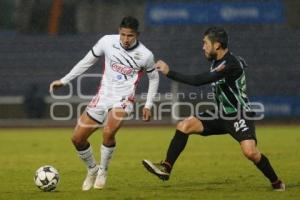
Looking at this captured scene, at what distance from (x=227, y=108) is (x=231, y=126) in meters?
0.22

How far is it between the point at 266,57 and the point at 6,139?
33.5 feet

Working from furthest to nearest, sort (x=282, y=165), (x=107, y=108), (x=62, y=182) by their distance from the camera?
(x=282, y=165), (x=62, y=182), (x=107, y=108)

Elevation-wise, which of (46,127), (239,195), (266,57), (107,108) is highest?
(107,108)

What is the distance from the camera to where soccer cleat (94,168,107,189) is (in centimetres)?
972

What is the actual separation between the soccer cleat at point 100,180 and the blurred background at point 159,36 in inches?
595

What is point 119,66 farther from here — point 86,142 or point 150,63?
point 86,142

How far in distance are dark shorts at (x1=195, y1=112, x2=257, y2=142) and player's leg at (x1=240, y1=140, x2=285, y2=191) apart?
9 cm

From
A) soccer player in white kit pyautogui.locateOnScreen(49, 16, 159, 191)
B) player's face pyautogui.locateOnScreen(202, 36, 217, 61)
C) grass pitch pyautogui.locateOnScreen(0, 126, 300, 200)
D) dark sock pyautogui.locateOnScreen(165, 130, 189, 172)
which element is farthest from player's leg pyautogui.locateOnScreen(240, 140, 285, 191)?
soccer player in white kit pyautogui.locateOnScreen(49, 16, 159, 191)

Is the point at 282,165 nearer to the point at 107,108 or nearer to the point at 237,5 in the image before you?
the point at 107,108

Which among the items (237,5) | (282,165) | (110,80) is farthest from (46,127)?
(110,80)

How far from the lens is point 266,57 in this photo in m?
26.0

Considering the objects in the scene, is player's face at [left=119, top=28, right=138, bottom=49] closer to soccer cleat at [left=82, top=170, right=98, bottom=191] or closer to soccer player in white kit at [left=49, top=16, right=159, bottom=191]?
soccer player in white kit at [left=49, top=16, right=159, bottom=191]

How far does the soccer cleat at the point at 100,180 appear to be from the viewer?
31.9 feet

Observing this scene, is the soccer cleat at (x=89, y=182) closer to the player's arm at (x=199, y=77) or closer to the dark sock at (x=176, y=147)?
the dark sock at (x=176, y=147)
